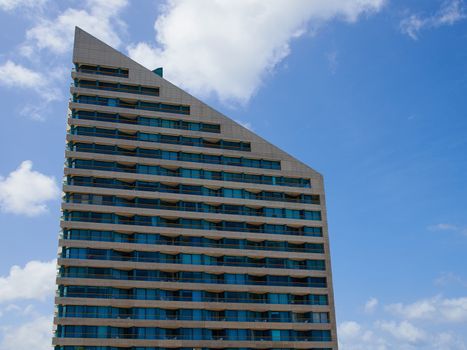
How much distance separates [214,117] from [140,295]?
113ft

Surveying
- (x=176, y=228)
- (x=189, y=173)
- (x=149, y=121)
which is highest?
(x=149, y=121)

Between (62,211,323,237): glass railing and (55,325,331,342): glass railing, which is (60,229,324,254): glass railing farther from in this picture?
(55,325,331,342): glass railing

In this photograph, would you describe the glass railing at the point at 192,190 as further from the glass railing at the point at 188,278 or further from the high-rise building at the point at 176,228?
the glass railing at the point at 188,278

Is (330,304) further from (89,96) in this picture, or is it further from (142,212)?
(89,96)

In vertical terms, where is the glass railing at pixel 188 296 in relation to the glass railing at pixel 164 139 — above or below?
below

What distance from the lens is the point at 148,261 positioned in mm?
104938

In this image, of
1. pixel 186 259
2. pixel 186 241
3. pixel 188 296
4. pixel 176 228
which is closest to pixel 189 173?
pixel 176 228

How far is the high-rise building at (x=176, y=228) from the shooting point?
10144cm

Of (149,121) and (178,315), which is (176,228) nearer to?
(178,315)

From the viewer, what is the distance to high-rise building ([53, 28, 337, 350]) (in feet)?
333

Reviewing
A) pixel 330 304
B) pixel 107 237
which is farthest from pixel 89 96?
pixel 330 304

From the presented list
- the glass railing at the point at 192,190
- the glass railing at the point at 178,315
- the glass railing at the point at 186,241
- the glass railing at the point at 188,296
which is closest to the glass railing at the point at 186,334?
the glass railing at the point at 178,315

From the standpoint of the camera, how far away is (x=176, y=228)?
108 meters

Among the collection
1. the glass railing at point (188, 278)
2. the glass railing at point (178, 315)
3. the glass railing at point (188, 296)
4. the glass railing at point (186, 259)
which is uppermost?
the glass railing at point (186, 259)
